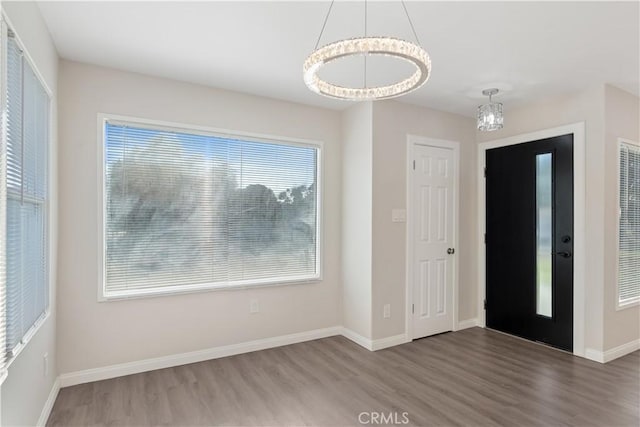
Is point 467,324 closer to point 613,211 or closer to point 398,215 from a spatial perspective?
point 398,215

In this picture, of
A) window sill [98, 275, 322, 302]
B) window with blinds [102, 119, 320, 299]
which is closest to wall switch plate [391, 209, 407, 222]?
window with blinds [102, 119, 320, 299]

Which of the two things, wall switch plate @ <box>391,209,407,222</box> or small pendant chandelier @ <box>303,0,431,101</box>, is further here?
wall switch plate @ <box>391,209,407,222</box>

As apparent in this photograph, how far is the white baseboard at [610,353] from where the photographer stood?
3227 mm

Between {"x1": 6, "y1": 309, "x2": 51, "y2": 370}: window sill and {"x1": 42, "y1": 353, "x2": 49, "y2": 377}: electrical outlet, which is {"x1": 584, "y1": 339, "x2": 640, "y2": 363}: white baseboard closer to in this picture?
{"x1": 6, "y1": 309, "x2": 51, "y2": 370}: window sill

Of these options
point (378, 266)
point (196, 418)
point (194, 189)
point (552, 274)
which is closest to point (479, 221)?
point (552, 274)

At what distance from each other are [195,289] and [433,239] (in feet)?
8.56

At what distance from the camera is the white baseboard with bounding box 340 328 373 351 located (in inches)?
141

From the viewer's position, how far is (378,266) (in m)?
3.63

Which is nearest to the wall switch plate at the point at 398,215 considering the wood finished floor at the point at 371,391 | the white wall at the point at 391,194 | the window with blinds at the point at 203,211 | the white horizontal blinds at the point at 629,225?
the white wall at the point at 391,194

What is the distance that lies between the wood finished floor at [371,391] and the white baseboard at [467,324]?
653 millimetres

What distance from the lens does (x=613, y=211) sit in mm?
3318

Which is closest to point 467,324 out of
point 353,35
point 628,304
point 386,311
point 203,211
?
point 386,311

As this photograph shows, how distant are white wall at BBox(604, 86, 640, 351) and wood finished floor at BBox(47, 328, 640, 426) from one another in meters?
0.27

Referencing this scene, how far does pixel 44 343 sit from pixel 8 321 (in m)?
0.91
